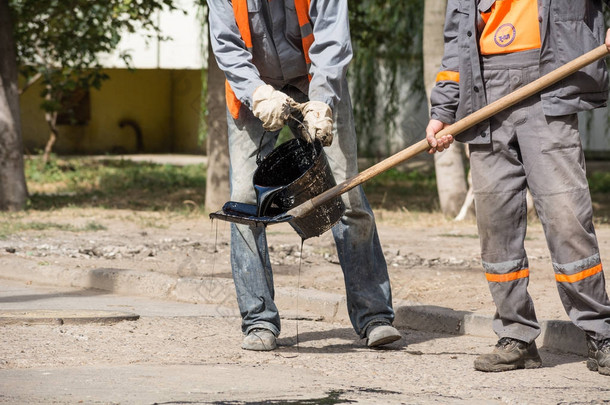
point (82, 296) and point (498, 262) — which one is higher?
point (498, 262)

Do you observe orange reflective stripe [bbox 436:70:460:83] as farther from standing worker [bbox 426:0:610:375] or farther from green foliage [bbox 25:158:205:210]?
green foliage [bbox 25:158:205:210]

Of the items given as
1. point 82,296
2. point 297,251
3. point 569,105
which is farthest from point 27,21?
point 569,105

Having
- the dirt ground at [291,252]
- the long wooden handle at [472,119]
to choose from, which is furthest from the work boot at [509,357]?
the long wooden handle at [472,119]

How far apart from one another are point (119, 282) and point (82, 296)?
32 centimetres

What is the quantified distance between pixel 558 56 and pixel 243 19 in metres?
1.51

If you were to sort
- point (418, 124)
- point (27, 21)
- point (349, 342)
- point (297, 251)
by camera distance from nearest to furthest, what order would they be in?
point (349, 342), point (297, 251), point (27, 21), point (418, 124)

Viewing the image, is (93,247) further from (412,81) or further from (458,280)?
(412,81)

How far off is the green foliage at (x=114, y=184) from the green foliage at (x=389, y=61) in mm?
3318

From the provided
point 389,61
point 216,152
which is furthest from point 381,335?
point 389,61

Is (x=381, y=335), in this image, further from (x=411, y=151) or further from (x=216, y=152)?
(x=216, y=152)

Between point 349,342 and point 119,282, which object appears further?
point 119,282

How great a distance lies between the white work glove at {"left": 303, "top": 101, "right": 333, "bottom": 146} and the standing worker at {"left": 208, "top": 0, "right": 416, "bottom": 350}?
0.06 metres

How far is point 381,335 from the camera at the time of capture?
4.81m

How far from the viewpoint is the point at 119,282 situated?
22.6ft
